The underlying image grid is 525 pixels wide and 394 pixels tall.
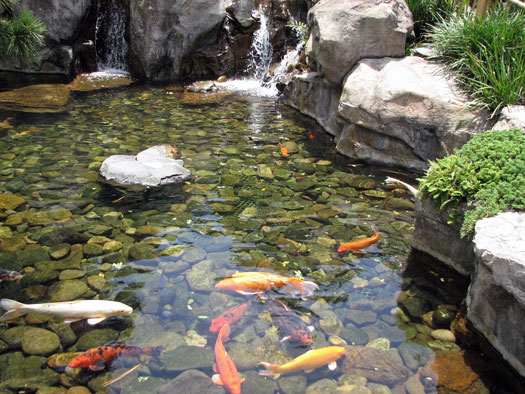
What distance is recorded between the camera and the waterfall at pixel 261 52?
1545 cm

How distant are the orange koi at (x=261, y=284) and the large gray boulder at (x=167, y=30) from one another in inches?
495

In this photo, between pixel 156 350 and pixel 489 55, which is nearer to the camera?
pixel 156 350

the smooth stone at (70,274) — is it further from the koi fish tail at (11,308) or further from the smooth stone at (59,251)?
the koi fish tail at (11,308)

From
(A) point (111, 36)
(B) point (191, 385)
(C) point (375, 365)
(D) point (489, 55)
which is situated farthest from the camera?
(A) point (111, 36)

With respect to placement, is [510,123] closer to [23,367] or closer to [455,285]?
[455,285]

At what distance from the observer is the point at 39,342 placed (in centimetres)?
370

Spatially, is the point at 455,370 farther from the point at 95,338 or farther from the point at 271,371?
the point at 95,338

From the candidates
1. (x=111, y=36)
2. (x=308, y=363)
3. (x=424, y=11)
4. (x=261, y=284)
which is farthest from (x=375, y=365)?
(x=111, y=36)

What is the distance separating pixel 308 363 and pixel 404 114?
523 cm

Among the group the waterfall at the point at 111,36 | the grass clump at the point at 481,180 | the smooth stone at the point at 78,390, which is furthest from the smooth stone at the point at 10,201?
the waterfall at the point at 111,36

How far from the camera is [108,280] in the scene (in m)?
4.57

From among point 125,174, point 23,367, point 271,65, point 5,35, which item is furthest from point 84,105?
point 23,367

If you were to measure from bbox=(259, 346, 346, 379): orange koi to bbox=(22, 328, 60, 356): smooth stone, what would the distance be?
1.95 metres

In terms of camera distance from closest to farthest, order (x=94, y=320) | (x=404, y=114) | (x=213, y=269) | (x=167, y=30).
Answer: (x=94, y=320) → (x=213, y=269) → (x=404, y=114) → (x=167, y=30)
